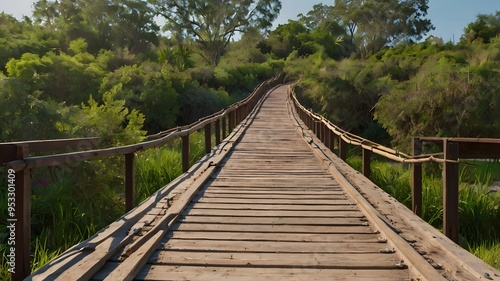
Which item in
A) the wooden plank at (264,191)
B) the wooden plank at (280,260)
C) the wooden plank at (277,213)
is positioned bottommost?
the wooden plank at (280,260)

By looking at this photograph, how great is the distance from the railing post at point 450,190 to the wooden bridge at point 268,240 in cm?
23

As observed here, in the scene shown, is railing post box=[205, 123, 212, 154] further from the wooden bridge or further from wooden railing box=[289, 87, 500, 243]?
wooden railing box=[289, 87, 500, 243]

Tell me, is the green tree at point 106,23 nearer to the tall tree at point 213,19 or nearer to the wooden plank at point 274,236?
the tall tree at point 213,19

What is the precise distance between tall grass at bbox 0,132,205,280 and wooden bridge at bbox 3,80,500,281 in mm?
1835

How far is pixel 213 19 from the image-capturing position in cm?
4638

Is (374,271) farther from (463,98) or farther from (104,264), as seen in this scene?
(463,98)

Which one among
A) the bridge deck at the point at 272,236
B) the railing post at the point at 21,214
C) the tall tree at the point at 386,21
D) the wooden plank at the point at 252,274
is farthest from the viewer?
the tall tree at the point at 386,21

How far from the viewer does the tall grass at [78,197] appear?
21.8 feet

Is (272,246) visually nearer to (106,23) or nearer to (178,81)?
(178,81)

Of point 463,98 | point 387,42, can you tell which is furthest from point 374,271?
point 387,42

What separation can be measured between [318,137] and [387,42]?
52666 mm

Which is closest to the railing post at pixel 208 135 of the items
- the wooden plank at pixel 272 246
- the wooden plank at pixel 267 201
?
the wooden plank at pixel 267 201

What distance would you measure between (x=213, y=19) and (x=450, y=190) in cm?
4433

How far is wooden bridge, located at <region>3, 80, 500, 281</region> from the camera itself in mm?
3016
